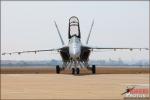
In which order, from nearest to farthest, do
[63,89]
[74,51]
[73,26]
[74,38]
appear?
1. [63,89]
2. [74,51]
3. [74,38]
4. [73,26]

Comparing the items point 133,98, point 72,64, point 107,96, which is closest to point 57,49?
point 72,64

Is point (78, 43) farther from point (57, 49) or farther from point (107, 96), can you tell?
point (107, 96)

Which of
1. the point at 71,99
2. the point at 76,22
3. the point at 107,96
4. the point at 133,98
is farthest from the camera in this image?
the point at 76,22

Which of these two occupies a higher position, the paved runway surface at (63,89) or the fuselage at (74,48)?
the fuselage at (74,48)

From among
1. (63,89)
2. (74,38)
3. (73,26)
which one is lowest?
(63,89)

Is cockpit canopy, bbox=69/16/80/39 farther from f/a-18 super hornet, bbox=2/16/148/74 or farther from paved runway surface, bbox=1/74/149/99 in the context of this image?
paved runway surface, bbox=1/74/149/99

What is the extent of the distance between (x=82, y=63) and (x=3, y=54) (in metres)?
7.91

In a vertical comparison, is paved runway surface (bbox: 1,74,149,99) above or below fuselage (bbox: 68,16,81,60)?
below

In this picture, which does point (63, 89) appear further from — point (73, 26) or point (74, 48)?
point (73, 26)

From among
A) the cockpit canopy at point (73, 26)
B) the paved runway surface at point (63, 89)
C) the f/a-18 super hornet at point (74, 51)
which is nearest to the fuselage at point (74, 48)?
the f/a-18 super hornet at point (74, 51)

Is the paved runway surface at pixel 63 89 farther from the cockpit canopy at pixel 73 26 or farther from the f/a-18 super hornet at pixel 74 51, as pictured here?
the cockpit canopy at pixel 73 26

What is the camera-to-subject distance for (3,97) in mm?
16297

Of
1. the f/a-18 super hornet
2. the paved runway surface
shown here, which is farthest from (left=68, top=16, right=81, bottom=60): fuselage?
the paved runway surface

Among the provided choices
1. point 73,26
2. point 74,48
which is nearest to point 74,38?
point 73,26
